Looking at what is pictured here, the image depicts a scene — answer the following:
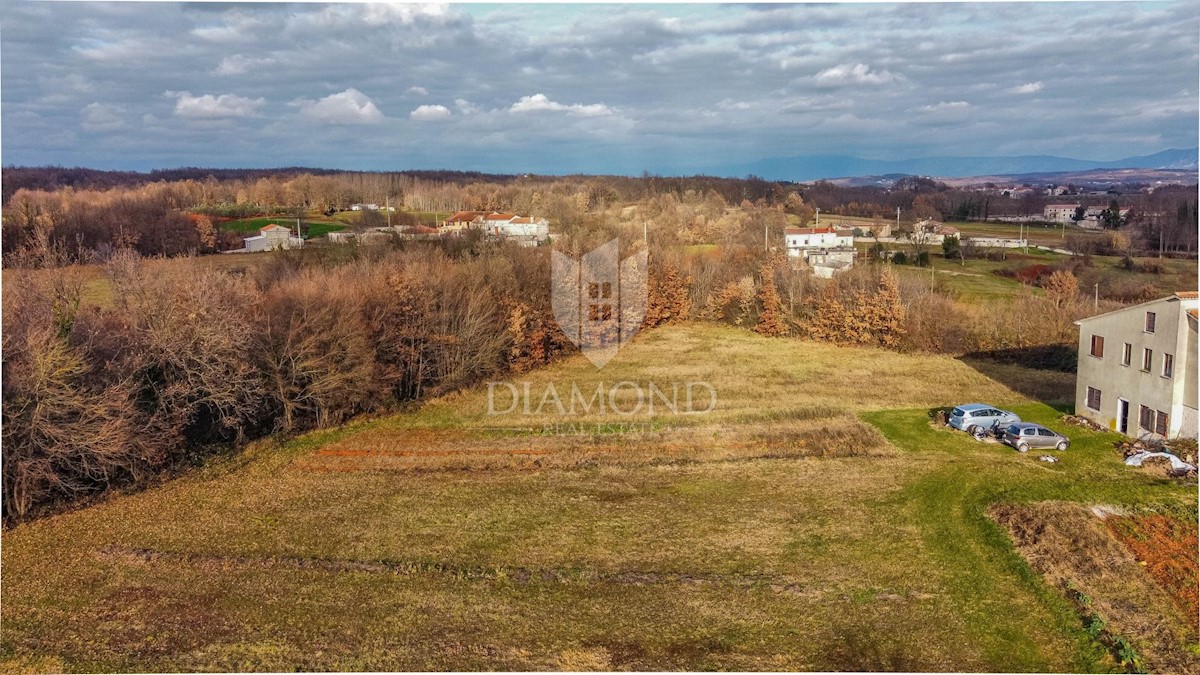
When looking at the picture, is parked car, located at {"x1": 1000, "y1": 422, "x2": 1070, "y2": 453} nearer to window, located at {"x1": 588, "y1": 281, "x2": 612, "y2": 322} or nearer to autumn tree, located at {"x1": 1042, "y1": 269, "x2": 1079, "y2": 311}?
autumn tree, located at {"x1": 1042, "y1": 269, "x2": 1079, "y2": 311}

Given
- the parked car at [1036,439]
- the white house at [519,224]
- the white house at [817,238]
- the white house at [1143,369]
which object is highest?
the white house at [519,224]

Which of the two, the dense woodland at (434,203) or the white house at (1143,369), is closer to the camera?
the white house at (1143,369)

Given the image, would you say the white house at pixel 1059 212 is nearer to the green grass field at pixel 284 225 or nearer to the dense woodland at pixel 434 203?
the dense woodland at pixel 434 203

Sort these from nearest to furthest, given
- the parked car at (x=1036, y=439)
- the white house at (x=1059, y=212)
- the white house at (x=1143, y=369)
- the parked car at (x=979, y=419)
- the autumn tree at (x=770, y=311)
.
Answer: the white house at (x=1143, y=369) < the parked car at (x=1036, y=439) < the parked car at (x=979, y=419) < the autumn tree at (x=770, y=311) < the white house at (x=1059, y=212)

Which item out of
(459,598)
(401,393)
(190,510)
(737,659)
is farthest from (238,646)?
(401,393)

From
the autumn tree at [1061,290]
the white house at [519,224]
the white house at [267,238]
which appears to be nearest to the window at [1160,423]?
the autumn tree at [1061,290]

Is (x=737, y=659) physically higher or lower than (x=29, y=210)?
lower

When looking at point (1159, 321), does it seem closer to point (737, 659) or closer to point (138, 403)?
point (737, 659)

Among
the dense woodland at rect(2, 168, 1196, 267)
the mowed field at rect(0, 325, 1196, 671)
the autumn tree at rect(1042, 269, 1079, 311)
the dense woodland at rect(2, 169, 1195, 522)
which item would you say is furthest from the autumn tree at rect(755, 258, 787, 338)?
the mowed field at rect(0, 325, 1196, 671)
